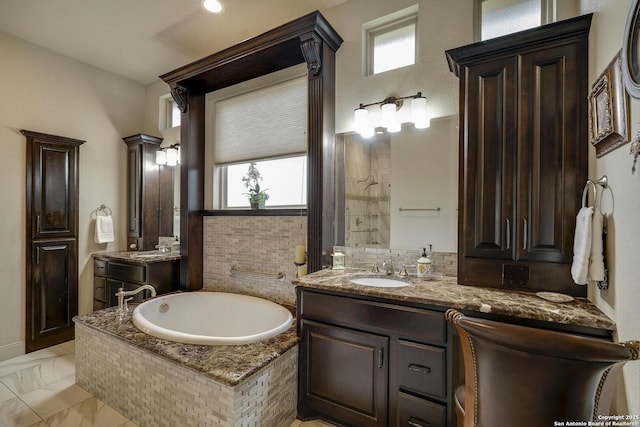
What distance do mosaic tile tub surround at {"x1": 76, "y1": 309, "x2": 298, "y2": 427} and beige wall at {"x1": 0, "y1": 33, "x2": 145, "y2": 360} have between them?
1407 mm

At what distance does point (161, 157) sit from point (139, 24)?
139 cm

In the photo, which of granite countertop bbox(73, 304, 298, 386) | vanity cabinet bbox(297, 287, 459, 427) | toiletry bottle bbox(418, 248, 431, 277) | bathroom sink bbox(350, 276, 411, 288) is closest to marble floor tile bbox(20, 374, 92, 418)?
granite countertop bbox(73, 304, 298, 386)

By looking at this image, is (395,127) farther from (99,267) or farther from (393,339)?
(99,267)

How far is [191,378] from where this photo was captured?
159 centimetres

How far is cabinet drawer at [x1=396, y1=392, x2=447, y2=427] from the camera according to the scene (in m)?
1.44

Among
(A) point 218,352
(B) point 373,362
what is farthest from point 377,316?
(A) point 218,352

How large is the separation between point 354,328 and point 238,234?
170cm

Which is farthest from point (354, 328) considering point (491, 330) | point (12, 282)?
point (12, 282)

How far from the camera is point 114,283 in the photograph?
10.2 ft

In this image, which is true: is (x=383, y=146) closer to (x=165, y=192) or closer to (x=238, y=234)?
(x=238, y=234)

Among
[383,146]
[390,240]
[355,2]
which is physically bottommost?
[390,240]

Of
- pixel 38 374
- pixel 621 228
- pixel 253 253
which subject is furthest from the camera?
pixel 253 253

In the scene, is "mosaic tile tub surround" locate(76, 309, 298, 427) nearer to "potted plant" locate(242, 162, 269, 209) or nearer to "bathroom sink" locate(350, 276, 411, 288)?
"bathroom sink" locate(350, 276, 411, 288)

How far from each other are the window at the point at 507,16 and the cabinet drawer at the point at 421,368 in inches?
79.1
